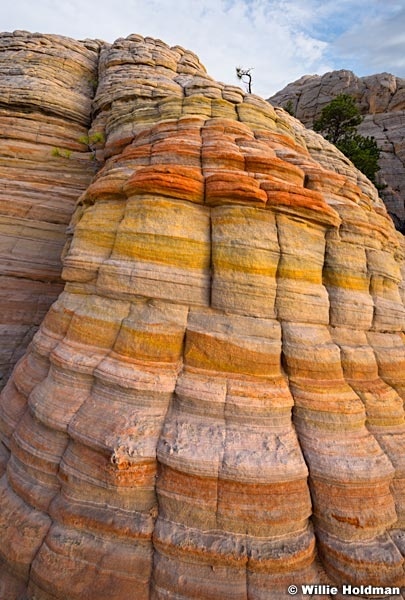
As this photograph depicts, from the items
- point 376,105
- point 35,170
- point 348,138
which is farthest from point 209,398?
point 376,105

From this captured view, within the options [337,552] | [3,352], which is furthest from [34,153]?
[337,552]

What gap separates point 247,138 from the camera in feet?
32.0

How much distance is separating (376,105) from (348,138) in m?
23.3

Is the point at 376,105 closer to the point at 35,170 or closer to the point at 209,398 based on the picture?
the point at 35,170

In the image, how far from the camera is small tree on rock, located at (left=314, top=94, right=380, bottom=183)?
28391 mm

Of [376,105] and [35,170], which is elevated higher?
[376,105]

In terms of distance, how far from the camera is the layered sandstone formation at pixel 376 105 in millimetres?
37438

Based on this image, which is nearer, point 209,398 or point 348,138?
point 209,398

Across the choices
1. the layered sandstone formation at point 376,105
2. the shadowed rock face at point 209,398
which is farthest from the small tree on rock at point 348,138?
the shadowed rock face at point 209,398

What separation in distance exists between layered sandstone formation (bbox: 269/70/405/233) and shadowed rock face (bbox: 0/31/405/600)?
33.7 metres

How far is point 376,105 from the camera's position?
47.1 meters

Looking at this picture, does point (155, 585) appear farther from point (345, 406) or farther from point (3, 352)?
point (3, 352)

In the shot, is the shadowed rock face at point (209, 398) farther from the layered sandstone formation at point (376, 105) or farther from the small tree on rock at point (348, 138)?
the layered sandstone formation at point (376, 105)

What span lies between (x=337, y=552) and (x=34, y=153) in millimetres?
16618
